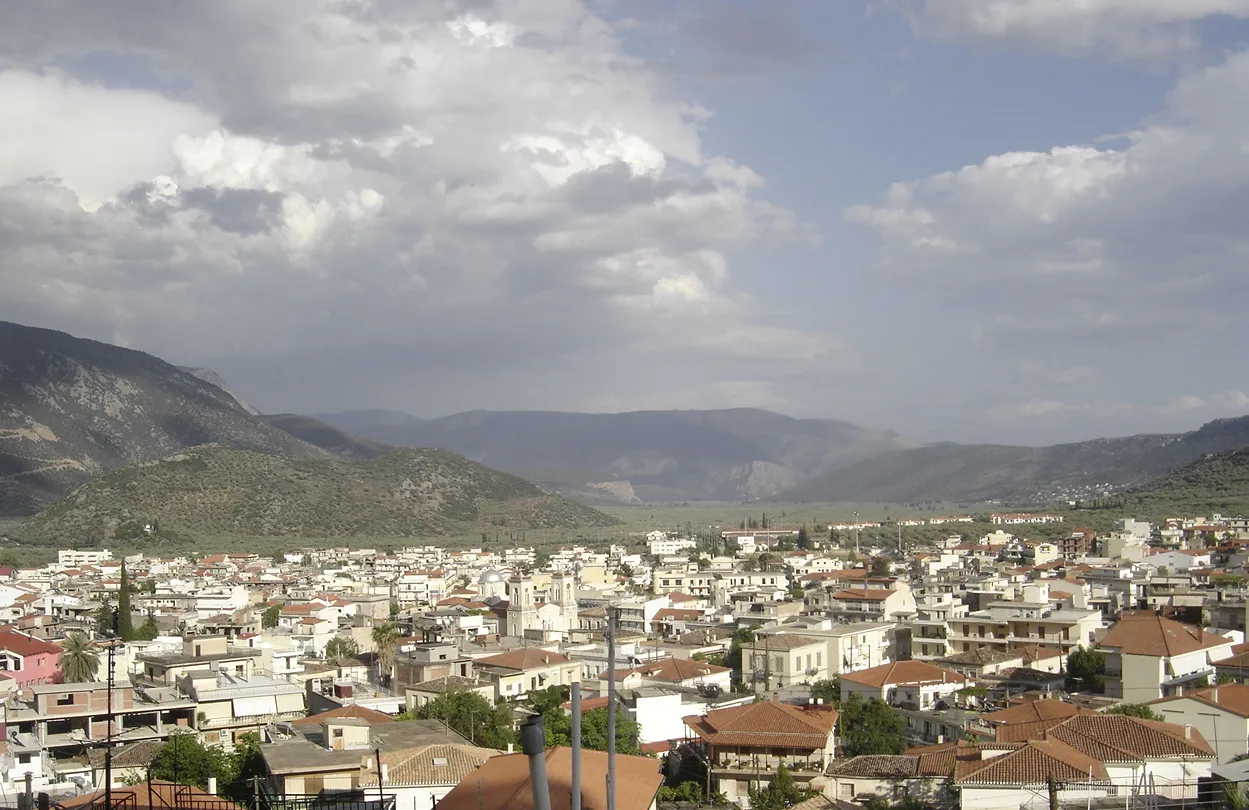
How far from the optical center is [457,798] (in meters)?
20.7

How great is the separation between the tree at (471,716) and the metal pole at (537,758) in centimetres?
2573

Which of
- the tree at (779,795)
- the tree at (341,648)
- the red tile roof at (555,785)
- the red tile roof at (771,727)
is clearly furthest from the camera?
the tree at (341,648)

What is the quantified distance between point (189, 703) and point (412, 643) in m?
18.9

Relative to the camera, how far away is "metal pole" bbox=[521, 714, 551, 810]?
8008mm

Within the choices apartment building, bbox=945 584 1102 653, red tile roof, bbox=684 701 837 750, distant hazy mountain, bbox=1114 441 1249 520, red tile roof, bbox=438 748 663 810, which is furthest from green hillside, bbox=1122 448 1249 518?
red tile roof, bbox=438 748 663 810

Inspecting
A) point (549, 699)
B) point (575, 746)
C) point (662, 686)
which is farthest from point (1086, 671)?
point (575, 746)

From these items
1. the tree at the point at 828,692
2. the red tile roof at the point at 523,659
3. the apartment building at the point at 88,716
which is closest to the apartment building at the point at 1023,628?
the tree at the point at 828,692

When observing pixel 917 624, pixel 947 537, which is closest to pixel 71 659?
pixel 917 624

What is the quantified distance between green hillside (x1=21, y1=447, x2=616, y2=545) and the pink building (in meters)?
97.8

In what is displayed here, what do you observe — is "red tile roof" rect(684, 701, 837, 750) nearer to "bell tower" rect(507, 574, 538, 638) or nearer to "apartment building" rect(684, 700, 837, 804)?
"apartment building" rect(684, 700, 837, 804)

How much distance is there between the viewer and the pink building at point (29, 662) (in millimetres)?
42600

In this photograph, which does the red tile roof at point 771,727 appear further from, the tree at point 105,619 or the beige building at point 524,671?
the tree at point 105,619

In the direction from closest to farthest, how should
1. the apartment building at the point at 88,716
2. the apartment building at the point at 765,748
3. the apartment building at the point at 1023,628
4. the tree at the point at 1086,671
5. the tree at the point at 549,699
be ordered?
Result: the apartment building at the point at 765,748 → the apartment building at the point at 88,716 → the tree at the point at 549,699 → the tree at the point at 1086,671 → the apartment building at the point at 1023,628

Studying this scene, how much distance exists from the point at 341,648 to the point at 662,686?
19866mm
